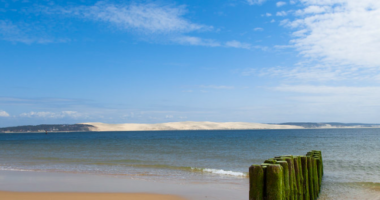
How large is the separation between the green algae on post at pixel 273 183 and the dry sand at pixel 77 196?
5.25 m

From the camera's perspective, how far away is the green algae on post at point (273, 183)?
20.5 feet

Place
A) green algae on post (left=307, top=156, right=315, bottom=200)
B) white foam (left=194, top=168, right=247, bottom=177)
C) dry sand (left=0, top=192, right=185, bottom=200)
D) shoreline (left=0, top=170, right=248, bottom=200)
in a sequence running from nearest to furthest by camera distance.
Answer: green algae on post (left=307, top=156, right=315, bottom=200) < dry sand (left=0, top=192, right=185, bottom=200) < shoreline (left=0, top=170, right=248, bottom=200) < white foam (left=194, top=168, right=247, bottom=177)

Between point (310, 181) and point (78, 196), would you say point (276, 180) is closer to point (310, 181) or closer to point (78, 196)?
point (310, 181)

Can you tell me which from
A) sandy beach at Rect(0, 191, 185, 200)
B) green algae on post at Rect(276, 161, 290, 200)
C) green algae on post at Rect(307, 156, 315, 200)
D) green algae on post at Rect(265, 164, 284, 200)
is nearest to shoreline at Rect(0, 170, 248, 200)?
sandy beach at Rect(0, 191, 185, 200)

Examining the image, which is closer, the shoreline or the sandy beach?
the sandy beach

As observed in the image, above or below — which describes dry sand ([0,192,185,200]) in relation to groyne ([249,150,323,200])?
below

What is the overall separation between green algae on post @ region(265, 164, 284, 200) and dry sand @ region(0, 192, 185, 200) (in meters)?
5.25

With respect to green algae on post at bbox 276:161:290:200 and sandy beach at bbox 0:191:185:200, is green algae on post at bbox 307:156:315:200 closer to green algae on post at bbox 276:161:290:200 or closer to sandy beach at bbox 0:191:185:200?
green algae on post at bbox 276:161:290:200

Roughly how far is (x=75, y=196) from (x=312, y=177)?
852cm

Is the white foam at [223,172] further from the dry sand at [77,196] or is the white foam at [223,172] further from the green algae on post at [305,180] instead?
the green algae on post at [305,180]

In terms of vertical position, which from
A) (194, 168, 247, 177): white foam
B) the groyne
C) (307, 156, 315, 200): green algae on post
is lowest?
(194, 168, 247, 177): white foam

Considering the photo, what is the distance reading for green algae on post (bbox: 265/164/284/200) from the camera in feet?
20.5

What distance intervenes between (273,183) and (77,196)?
779 cm

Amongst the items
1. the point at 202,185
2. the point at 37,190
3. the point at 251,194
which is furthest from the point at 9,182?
the point at 251,194
